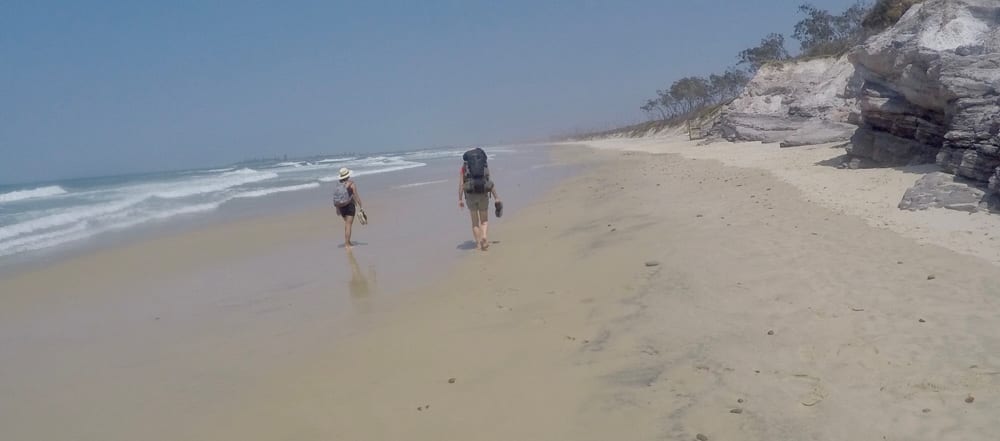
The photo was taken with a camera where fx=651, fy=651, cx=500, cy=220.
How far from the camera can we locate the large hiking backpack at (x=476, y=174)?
33.6 ft

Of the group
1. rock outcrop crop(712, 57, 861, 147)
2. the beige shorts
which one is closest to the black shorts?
the beige shorts

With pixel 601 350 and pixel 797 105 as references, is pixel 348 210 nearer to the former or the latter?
pixel 601 350

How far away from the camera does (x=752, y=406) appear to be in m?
4.05

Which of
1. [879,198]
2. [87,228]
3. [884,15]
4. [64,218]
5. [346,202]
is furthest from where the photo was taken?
[884,15]

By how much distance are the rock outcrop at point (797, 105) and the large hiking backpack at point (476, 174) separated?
40.5 feet

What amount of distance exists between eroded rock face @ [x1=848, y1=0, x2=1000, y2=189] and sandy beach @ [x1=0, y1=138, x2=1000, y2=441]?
154 centimetres

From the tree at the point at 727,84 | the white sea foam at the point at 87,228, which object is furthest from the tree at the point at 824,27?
the white sea foam at the point at 87,228

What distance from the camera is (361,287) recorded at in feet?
28.3

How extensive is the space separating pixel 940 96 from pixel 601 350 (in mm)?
9288

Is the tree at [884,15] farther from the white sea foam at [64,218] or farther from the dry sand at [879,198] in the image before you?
the white sea foam at [64,218]

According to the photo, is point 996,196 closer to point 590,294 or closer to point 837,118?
point 590,294

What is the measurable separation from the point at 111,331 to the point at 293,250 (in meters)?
4.87

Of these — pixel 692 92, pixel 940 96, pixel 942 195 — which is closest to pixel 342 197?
pixel 942 195

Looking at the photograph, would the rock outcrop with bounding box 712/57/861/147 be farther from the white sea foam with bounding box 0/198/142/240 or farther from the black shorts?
the white sea foam with bounding box 0/198/142/240
